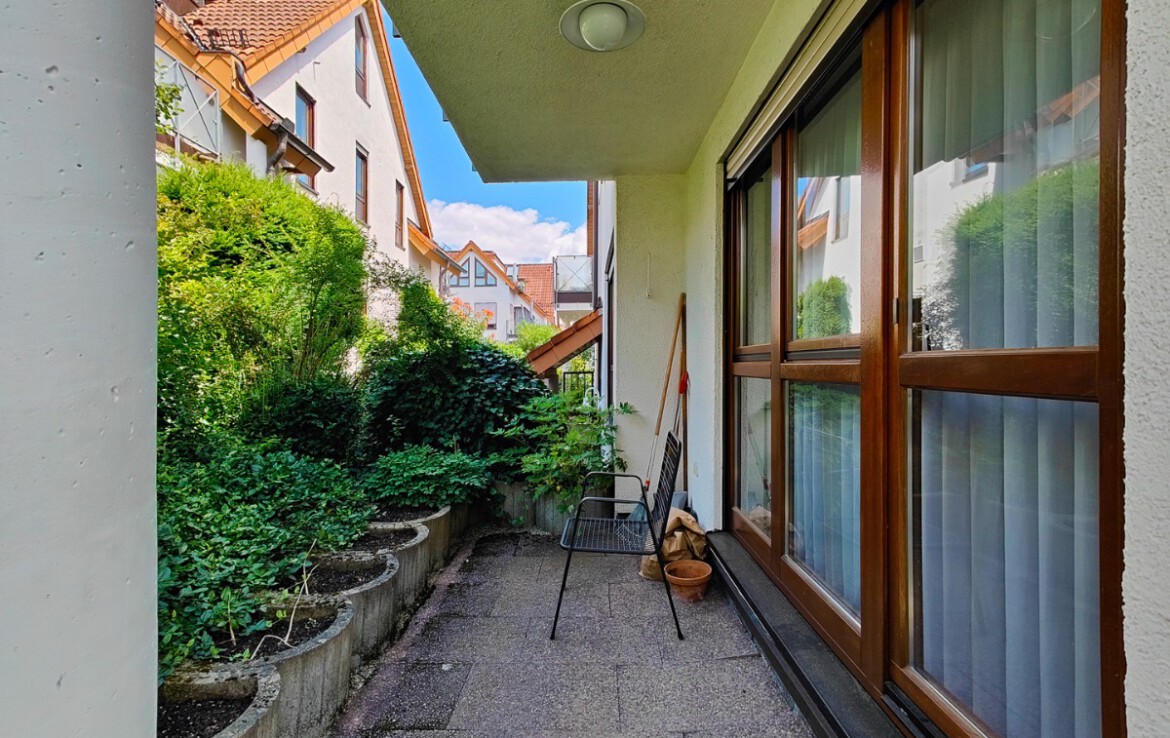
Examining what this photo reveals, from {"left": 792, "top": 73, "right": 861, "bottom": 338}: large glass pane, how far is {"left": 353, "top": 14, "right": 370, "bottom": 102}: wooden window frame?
10389 millimetres

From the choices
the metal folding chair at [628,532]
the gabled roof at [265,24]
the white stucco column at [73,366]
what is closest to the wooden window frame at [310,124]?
the gabled roof at [265,24]

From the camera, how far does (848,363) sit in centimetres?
157

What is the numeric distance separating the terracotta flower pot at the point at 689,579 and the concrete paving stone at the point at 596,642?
284 millimetres

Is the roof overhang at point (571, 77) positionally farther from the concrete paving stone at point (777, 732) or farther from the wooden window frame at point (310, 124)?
the wooden window frame at point (310, 124)

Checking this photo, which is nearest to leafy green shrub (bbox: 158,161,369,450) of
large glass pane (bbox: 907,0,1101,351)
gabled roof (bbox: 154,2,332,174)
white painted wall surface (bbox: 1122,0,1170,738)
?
gabled roof (bbox: 154,2,332,174)

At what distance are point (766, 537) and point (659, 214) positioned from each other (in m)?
2.40

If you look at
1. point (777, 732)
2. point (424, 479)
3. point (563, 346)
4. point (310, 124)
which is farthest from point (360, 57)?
point (777, 732)

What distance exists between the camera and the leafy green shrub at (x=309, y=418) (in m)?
3.79

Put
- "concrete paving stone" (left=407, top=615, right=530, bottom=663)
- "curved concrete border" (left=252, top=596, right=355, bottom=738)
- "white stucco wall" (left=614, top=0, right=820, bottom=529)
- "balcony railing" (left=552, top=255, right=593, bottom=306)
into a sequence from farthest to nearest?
"balcony railing" (left=552, top=255, right=593, bottom=306), "white stucco wall" (left=614, top=0, right=820, bottom=529), "concrete paving stone" (left=407, top=615, right=530, bottom=663), "curved concrete border" (left=252, top=596, right=355, bottom=738)

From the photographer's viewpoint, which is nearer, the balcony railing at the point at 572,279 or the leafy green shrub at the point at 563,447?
the leafy green shrub at the point at 563,447

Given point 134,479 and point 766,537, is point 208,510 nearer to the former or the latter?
point 134,479

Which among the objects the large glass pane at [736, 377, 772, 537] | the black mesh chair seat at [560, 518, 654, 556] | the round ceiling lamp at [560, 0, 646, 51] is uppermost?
the round ceiling lamp at [560, 0, 646, 51]

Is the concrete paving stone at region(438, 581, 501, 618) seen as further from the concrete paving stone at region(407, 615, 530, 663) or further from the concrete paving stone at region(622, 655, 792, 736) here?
the concrete paving stone at region(622, 655, 792, 736)

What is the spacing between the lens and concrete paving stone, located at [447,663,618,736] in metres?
1.72
